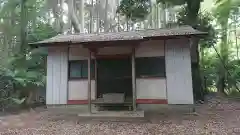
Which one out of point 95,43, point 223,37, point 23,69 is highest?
point 223,37

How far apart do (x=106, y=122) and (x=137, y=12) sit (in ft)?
30.4

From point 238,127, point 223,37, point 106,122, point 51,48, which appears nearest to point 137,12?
Answer: point 223,37

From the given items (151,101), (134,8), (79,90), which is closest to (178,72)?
(151,101)

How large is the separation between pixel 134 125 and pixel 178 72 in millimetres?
2842

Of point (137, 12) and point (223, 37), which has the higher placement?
point (137, 12)

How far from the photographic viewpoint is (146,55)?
8688 mm

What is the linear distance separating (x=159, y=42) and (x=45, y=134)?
530 centimetres

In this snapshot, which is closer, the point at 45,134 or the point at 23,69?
the point at 45,134

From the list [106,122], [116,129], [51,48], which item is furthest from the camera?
[51,48]

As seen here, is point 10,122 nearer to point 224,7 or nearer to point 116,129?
point 116,129

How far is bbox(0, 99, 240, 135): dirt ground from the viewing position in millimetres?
5940

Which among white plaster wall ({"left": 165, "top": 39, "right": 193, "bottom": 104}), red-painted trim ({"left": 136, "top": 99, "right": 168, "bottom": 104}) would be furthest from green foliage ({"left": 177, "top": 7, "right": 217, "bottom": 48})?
red-painted trim ({"left": 136, "top": 99, "right": 168, "bottom": 104})

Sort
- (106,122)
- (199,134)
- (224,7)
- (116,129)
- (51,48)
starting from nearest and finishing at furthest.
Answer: (224,7) → (199,134) → (116,129) → (106,122) → (51,48)

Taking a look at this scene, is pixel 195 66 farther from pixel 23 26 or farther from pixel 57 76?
pixel 23 26
